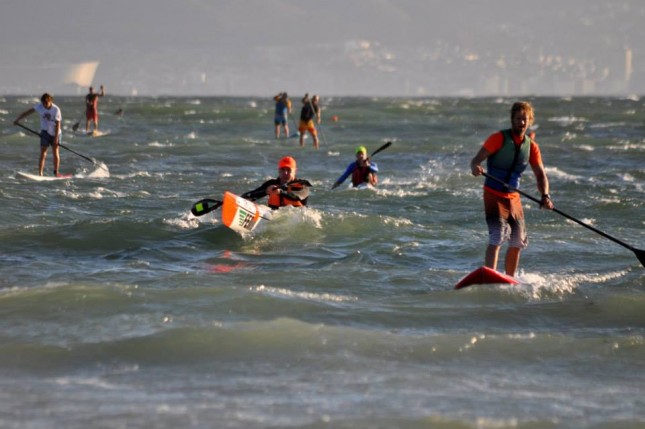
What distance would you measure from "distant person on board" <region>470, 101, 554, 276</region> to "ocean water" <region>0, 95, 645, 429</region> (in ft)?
1.54

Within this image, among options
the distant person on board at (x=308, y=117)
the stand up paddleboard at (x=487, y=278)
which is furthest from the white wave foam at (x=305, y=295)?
the distant person on board at (x=308, y=117)

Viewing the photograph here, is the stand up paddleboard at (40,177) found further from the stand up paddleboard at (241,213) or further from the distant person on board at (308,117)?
the distant person on board at (308,117)

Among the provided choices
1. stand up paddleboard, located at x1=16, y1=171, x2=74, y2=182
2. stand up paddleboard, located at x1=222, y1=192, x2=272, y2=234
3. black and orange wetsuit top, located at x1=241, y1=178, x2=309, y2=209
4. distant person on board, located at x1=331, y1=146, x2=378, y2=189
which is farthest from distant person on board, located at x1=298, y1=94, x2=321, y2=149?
stand up paddleboard, located at x1=222, y1=192, x2=272, y2=234

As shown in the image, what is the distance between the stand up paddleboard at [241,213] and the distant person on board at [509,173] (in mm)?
3792

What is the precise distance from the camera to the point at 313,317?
874 cm

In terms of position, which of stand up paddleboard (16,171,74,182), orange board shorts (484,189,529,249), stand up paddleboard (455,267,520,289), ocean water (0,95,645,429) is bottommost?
stand up paddleboard (16,171,74,182)

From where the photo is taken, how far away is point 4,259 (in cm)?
1141

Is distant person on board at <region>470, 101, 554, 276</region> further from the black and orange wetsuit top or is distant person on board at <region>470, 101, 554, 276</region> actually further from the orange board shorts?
the black and orange wetsuit top

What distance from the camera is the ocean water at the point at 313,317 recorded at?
6480 millimetres

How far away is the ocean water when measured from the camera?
6.48 m

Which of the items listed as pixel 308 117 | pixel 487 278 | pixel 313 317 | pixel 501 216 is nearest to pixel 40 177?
pixel 487 278

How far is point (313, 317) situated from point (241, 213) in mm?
4319

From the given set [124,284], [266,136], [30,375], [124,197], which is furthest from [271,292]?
[266,136]

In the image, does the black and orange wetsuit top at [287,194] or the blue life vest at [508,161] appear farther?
the black and orange wetsuit top at [287,194]
